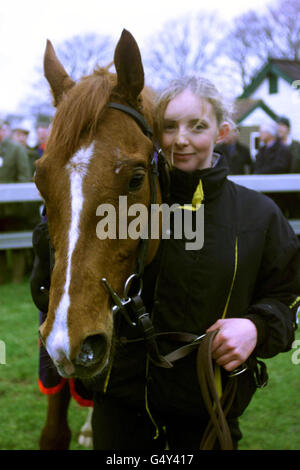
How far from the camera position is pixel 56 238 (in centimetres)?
154

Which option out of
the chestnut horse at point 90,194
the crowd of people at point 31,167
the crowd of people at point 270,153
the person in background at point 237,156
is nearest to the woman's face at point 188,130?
the chestnut horse at point 90,194

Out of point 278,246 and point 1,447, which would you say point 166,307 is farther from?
point 1,447

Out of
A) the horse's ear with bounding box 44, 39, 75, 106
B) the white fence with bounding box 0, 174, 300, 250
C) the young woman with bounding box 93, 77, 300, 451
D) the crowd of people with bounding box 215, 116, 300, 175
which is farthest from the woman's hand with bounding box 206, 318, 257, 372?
the crowd of people with bounding box 215, 116, 300, 175

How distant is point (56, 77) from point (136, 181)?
0.58 metres

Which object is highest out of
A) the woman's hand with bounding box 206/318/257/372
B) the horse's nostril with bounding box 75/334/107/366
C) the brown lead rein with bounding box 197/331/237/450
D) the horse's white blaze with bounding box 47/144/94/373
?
the horse's white blaze with bounding box 47/144/94/373

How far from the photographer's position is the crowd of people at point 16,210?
7312 millimetres

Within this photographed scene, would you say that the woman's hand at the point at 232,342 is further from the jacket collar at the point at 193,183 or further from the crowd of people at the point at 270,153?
the crowd of people at the point at 270,153

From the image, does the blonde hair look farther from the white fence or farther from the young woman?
the white fence

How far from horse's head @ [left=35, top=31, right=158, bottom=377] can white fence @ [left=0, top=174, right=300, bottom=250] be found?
209 inches

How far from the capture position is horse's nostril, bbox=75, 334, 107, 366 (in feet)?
4.51

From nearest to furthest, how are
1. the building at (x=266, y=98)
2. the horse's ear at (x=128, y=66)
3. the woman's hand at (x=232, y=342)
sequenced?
the horse's ear at (x=128, y=66)
the woman's hand at (x=232, y=342)
the building at (x=266, y=98)

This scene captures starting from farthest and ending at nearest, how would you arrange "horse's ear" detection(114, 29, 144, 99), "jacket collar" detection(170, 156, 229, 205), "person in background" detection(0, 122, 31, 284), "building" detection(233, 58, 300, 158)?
1. "building" detection(233, 58, 300, 158)
2. "person in background" detection(0, 122, 31, 284)
3. "jacket collar" detection(170, 156, 229, 205)
4. "horse's ear" detection(114, 29, 144, 99)

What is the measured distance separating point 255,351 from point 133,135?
3.29ft

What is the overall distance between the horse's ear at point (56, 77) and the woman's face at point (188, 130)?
0.42 meters
